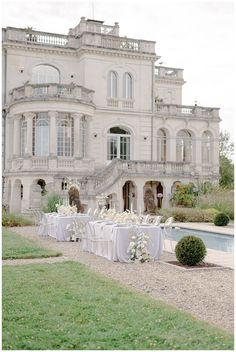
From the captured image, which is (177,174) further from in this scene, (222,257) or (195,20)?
(195,20)

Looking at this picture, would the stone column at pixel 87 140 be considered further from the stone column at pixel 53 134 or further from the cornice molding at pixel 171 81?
the cornice molding at pixel 171 81

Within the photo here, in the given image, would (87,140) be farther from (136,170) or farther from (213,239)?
(213,239)

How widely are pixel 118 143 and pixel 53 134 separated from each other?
5200 mm

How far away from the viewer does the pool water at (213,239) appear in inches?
643

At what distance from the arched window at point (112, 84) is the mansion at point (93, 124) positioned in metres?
0.06

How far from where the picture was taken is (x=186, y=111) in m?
35.5

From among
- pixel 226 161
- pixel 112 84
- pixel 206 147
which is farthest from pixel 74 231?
pixel 226 161

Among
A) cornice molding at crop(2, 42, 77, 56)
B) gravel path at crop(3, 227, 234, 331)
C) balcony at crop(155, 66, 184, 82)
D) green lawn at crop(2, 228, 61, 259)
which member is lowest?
gravel path at crop(3, 227, 234, 331)

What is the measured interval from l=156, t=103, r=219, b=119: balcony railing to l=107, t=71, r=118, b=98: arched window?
327cm

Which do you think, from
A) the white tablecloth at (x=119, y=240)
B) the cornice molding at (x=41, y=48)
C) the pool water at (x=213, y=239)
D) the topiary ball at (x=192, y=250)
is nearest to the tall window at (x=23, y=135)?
the cornice molding at (x=41, y=48)

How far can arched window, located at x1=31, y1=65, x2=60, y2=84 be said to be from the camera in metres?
31.5

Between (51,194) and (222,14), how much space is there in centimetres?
1776

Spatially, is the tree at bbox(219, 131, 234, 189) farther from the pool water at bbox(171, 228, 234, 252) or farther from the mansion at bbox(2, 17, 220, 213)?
the pool water at bbox(171, 228, 234, 252)

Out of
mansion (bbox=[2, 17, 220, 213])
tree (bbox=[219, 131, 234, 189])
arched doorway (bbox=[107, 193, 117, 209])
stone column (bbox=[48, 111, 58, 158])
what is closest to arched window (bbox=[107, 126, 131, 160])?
mansion (bbox=[2, 17, 220, 213])
